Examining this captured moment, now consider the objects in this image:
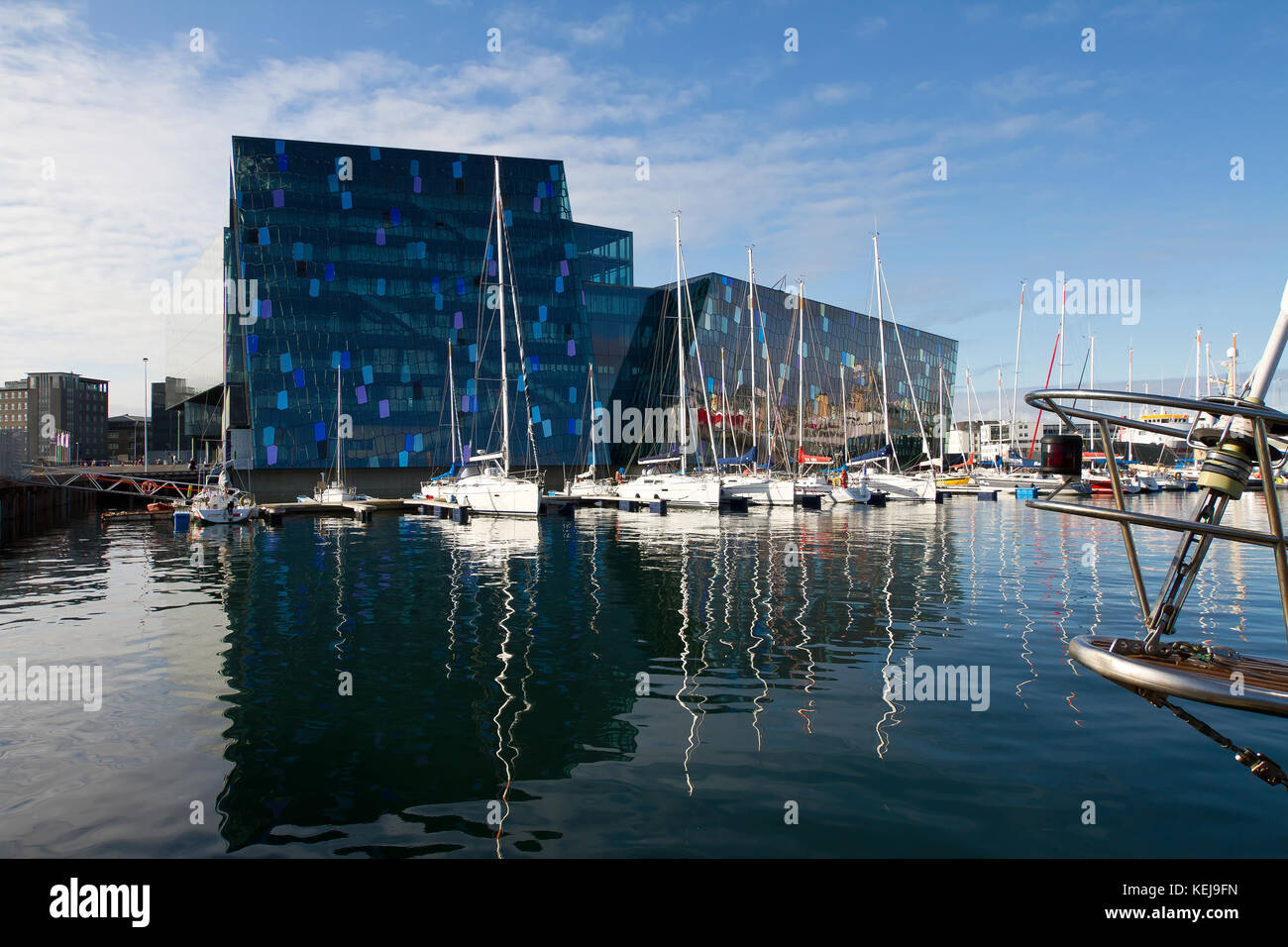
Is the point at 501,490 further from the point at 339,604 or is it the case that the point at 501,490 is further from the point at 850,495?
the point at 339,604

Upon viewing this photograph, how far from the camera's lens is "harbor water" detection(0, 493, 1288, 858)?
306 inches

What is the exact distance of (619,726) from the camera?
1091 cm

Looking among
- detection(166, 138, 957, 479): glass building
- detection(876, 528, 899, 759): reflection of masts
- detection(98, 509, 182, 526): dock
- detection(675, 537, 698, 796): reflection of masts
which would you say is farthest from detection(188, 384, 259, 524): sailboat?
detection(876, 528, 899, 759): reflection of masts

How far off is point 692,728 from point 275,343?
3066 inches

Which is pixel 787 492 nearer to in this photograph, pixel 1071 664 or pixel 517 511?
pixel 517 511

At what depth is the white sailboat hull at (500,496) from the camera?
54094 millimetres

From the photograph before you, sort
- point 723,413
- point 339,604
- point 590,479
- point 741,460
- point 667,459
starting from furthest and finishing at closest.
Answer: point 590,479
point 723,413
point 741,460
point 667,459
point 339,604

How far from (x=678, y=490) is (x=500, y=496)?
13.2 meters

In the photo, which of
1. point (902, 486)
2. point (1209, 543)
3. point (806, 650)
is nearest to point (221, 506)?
point (806, 650)

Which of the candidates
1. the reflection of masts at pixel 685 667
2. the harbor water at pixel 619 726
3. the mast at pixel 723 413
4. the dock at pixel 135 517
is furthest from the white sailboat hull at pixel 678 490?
the harbor water at pixel 619 726

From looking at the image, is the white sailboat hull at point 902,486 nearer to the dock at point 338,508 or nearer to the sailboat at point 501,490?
the sailboat at point 501,490

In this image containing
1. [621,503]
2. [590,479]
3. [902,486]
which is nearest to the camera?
[621,503]

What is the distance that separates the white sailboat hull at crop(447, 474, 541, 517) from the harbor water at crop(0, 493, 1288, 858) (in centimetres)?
2922
